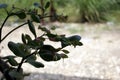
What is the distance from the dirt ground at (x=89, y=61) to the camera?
3.63 meters

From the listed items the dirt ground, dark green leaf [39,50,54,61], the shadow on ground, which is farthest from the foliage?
dark green leaf [39,50,54,61]

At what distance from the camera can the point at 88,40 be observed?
5.19m

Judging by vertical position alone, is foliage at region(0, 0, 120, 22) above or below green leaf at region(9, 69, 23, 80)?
above

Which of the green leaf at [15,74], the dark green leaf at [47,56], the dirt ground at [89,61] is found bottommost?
the green leaf at [15,74]

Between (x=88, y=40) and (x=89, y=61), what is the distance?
1.06 m

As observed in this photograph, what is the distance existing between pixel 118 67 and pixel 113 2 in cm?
294

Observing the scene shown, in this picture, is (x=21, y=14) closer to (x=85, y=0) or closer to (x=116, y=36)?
(x=116, y=36)

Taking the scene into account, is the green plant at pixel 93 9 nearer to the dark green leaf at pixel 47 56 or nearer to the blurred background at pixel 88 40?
the blurred background at pixel 88 40

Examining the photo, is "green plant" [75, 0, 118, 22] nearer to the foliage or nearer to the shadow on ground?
the foliage

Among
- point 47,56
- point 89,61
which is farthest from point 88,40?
point 47,56

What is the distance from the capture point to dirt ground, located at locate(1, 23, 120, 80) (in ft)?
11.9

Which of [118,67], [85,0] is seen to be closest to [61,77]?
[118,67]

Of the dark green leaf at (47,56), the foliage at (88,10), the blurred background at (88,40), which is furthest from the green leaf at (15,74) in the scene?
the foliage at (88,10)

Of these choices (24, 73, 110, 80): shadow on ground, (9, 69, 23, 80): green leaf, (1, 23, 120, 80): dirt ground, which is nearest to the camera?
(9, 69, 23, 80): green leaf
